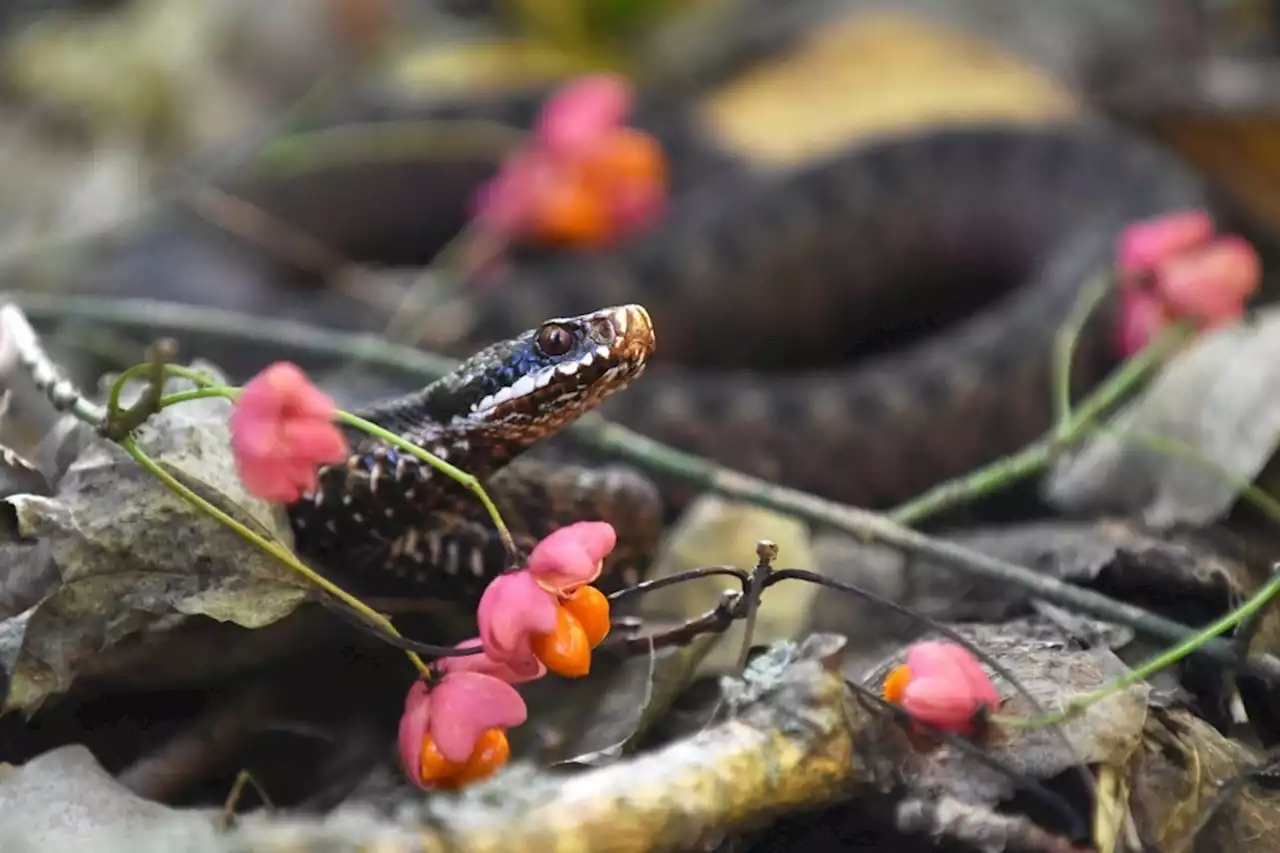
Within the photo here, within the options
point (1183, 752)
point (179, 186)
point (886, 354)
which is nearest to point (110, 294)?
point (179, 186)

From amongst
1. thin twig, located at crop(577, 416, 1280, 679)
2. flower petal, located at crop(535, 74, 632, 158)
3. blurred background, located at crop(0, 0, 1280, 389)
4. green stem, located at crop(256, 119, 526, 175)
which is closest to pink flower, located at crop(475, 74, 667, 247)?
flower petal, located at crop(535, 74, 632, 158)

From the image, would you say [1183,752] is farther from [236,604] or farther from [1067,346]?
[236,604]

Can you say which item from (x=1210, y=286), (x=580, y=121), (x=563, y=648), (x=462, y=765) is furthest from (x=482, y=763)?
(x=580, y=121)

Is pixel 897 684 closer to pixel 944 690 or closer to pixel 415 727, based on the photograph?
pixel 944 690

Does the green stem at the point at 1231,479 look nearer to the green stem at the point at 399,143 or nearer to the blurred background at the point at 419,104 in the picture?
the blurred background at the point at 419,104

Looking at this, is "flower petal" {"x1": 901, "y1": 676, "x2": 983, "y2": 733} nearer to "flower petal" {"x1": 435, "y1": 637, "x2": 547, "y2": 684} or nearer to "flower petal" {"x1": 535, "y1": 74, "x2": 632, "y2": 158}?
"flower petal" {"x1": 435, "y1": 637, "x2": 547, "y2": 684}

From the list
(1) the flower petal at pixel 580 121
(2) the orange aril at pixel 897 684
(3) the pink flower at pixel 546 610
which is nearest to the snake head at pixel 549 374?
(3) the pink flower at pixel 546 610

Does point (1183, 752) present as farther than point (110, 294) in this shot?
No
